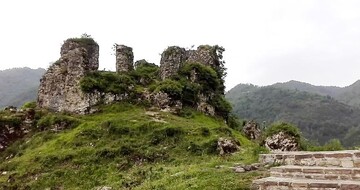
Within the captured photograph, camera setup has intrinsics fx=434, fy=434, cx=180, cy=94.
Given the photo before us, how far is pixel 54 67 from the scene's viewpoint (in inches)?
1049

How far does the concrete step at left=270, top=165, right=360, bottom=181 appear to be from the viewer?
8727 mm

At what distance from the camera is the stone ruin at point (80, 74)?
24.8 m

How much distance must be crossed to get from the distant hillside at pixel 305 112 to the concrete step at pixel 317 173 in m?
Answer: 66.1

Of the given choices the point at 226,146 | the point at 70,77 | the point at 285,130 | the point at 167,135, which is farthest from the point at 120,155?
the point at 70,77

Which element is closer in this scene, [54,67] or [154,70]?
[54,67]

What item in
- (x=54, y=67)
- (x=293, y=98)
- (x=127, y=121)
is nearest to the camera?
(x=127, y=121)

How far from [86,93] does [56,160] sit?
7122 mm

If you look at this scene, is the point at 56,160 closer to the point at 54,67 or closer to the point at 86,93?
the point at 86,93

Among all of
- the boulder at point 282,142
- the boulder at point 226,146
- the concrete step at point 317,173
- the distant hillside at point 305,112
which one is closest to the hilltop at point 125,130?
the boulder at point 226,146

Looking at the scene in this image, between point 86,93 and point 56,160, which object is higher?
point 86,93

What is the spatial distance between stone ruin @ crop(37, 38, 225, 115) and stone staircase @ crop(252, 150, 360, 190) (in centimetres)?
1488

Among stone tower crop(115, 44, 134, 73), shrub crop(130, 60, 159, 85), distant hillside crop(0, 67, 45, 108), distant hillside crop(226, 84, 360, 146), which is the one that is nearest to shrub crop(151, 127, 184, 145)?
shrub crop(130, 60, 159, 85)

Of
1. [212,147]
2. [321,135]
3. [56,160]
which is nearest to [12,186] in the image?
[56,160]

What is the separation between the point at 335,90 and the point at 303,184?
155 meters
